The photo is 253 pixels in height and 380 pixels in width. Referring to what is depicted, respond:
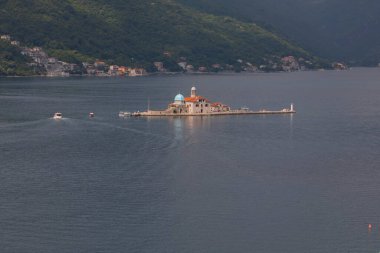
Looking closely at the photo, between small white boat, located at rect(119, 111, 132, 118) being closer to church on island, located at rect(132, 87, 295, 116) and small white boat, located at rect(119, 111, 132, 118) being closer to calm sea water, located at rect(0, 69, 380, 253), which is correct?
church on island, located at rect(132, 87, 295, 116)

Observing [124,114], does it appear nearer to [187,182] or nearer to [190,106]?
[190,106]

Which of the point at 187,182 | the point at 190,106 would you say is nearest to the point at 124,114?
the point at 190,106

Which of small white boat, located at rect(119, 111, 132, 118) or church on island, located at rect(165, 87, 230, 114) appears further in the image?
church on island, located at rect(165, 87, 230, 114)

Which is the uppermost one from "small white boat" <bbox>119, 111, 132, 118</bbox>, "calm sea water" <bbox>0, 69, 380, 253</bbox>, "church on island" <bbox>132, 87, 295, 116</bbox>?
"church on island" <bbox>132, 87, 295, 116</bbox>

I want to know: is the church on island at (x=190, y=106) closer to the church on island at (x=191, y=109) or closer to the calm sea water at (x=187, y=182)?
the church on island at (x=191, y=109)

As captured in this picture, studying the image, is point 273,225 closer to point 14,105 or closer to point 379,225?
point 379,225

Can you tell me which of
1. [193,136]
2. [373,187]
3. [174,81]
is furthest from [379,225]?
[174,81]

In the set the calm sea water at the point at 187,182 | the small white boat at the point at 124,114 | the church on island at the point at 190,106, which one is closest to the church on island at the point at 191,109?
the church on island at the point at 190,106

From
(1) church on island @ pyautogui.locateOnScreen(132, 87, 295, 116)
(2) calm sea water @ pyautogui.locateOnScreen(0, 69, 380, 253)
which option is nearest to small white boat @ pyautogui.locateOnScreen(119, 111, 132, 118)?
(1) church on island @ pyautogui.locateOnScreen(132, 87, 295, 116)
